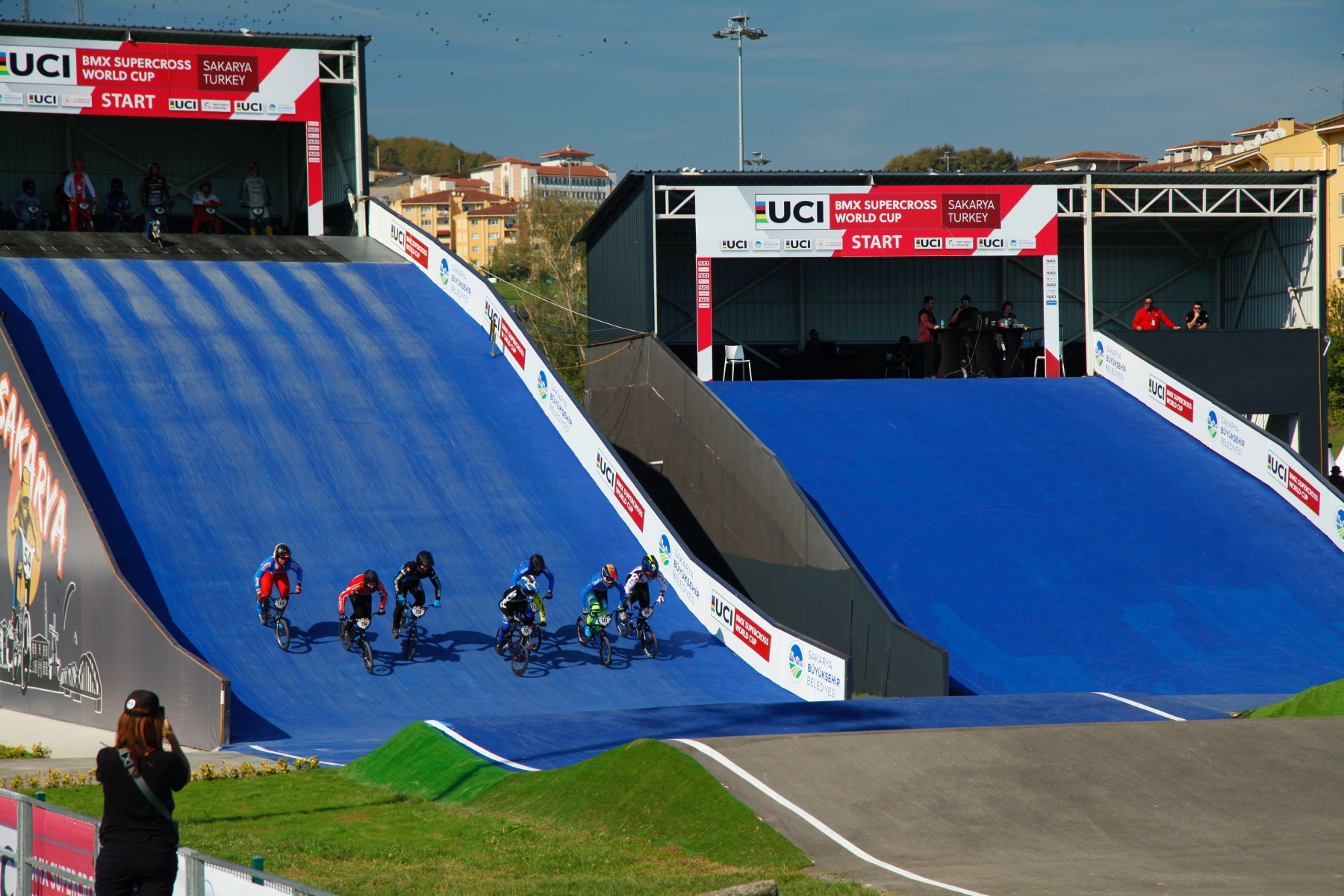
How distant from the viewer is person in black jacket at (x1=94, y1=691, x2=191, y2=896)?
6324 millimetres

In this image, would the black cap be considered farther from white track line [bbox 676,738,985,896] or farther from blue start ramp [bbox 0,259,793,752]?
blue start ramp [bbox 0,259,793,752]

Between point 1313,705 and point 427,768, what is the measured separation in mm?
9048

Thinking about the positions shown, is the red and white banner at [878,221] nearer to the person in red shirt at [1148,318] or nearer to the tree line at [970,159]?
the person in red shirt at [1148,318]

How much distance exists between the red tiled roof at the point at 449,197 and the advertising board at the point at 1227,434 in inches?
4981

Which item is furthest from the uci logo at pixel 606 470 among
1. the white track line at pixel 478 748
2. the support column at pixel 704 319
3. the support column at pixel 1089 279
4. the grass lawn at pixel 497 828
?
the support column at pixel 1089 279

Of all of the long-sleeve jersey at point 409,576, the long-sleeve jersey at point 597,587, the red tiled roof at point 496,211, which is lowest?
the long-sleeve jersey at point 597,587

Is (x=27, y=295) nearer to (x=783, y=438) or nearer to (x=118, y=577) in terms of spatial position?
(x=118, y=577)

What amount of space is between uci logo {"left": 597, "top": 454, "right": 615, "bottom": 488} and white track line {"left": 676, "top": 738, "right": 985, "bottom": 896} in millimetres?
10804

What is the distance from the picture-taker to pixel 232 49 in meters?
31.0

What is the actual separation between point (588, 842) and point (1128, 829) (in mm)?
3818

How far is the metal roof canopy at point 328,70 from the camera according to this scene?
3002 cm

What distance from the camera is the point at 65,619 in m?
18.9

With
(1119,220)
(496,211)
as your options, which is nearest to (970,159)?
(496,211)

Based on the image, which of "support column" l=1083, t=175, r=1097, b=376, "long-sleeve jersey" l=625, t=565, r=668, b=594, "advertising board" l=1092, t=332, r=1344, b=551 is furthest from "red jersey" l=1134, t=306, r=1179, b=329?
"long-sleeve jersey" l=625, t=565, r=668, b=594
